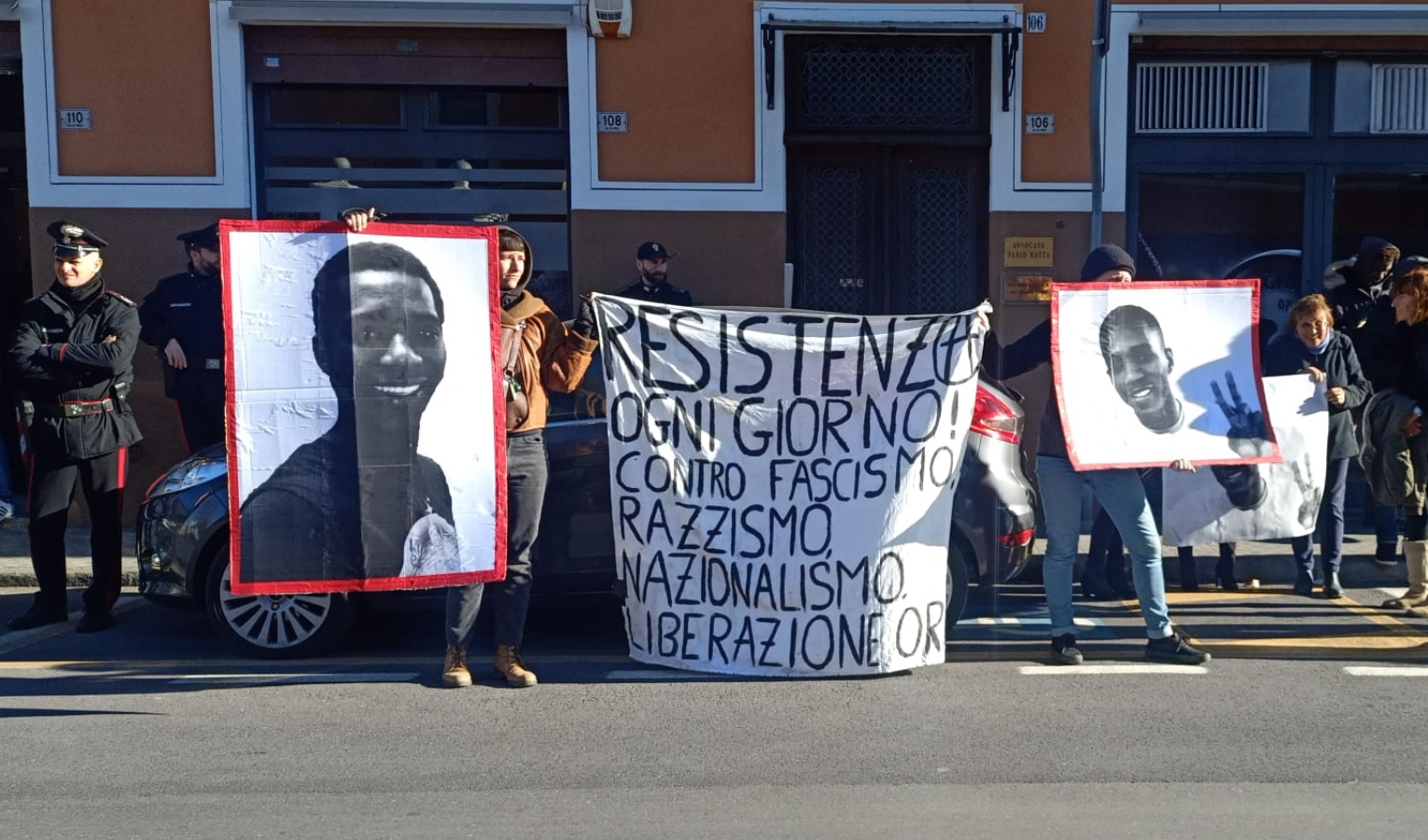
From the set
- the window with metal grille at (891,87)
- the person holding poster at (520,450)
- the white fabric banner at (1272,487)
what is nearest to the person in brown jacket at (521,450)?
the person holding poster at (520,450)

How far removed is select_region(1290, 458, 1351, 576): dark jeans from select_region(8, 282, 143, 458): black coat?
627 centimetres

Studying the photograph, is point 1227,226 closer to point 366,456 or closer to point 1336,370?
point 1336,370

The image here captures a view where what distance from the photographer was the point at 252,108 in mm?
10492

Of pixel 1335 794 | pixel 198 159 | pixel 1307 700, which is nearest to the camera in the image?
pixel 1335 794

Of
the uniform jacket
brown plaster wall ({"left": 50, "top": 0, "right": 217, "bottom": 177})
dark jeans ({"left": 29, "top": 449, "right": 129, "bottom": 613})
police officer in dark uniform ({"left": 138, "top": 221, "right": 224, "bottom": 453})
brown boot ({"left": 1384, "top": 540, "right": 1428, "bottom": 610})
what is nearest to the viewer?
dark jeans ({"left": 29, "top": 449, "right": 129, "bottom": 613})

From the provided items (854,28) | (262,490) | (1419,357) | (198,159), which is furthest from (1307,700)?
(198,159)

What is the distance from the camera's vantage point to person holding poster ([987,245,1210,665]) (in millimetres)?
6457

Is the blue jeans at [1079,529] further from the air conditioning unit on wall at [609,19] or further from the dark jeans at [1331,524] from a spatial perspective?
the air conditioning unit on wall at [609,19]

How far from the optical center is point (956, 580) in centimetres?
675

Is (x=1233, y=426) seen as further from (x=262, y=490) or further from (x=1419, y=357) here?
(x=262, y=490)

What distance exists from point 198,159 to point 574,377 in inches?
208

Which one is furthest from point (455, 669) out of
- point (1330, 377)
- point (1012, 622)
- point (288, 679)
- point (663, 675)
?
point (1330, 377)

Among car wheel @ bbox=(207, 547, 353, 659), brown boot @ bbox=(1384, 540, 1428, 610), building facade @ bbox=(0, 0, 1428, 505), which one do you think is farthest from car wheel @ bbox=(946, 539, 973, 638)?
building facade @ bbox=(0, 0, 1428, 505)

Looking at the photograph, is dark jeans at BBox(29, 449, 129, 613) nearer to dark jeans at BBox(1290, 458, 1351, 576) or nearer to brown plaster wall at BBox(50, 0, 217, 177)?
brown plaster wall at BBox(50, 0, 217, 177)
